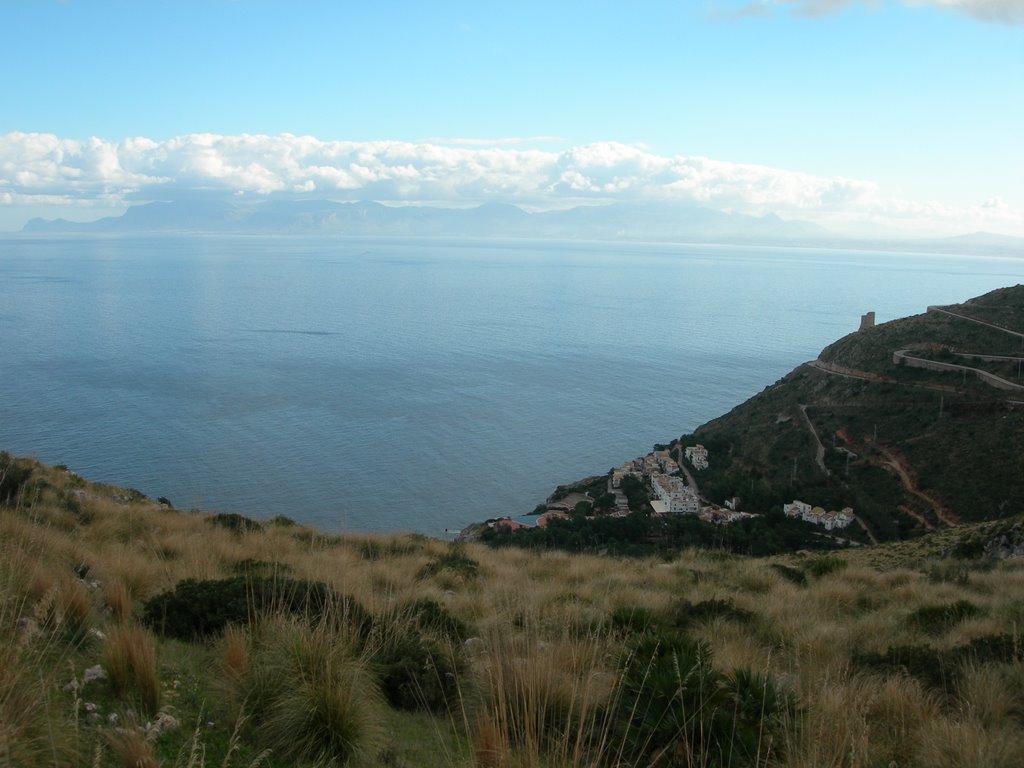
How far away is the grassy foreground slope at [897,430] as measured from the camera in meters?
26.4

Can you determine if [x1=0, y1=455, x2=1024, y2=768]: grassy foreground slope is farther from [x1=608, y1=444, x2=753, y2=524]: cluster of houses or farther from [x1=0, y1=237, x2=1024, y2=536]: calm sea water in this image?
[x1=608, y1=444, x2=753, y2=524]: cluster of houses

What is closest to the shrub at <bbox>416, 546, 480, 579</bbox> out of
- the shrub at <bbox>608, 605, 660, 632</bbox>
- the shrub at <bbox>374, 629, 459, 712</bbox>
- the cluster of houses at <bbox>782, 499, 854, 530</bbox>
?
the shrub at <bbox>608, 605, 660, 632</bbox>

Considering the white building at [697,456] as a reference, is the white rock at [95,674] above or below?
above

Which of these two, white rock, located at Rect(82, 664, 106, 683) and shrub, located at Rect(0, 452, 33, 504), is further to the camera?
shrub, located at Rect(0, 452, 33, 504)

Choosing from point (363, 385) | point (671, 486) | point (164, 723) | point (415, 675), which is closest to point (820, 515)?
point (671, 486)

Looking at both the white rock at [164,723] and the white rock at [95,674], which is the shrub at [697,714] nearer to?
the white rock at [164,723]

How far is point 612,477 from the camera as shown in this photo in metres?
37.2

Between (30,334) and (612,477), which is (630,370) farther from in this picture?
(30,334)

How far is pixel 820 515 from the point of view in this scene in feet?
90.0

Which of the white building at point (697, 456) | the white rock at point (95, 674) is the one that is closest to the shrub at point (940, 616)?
the white rock at point (95, 674)

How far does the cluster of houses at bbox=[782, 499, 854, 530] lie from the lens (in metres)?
26.7

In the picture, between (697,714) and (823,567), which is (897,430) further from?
(697,714)

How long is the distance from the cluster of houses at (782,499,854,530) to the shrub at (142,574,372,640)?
2524cm

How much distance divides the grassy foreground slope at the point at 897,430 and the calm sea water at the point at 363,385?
1053 centimetres
